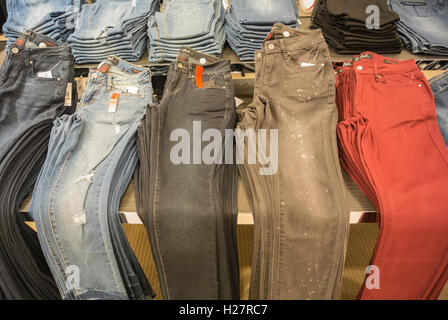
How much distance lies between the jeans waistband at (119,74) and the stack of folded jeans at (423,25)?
1483mm

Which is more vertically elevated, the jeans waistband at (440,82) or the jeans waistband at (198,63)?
→ the jeans waistband at (198,63)

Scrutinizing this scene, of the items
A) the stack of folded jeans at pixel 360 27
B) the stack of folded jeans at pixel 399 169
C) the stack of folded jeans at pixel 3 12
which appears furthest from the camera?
the stack of folded jeans at pixel 3 12

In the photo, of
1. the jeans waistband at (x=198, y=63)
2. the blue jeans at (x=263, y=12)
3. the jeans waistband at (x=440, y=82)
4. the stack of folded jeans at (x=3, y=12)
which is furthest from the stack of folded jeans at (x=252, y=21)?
the stack of folded jeans at (x=3, y=12)

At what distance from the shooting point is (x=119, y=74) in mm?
1218

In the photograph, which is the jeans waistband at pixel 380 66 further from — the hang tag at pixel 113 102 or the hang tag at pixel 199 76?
the hang tag at pixel 113 102

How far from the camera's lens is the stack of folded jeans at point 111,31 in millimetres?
1439

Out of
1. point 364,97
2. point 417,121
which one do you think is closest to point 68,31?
point 364,97

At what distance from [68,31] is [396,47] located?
1960 mm

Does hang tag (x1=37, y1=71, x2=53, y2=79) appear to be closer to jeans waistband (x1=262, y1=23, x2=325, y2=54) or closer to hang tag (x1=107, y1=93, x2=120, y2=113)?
hang tag (x1=107, y1=93, x2=120, y2=113)

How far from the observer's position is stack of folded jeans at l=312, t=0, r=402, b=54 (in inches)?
55.0

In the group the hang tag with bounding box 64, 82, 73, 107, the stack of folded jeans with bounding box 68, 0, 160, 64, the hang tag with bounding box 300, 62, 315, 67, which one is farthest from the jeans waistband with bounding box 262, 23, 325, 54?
the hang tag with bounding box 64, 82, 73, 107

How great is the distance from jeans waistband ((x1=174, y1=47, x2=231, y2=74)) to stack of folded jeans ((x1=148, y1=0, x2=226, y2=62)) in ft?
0.98
